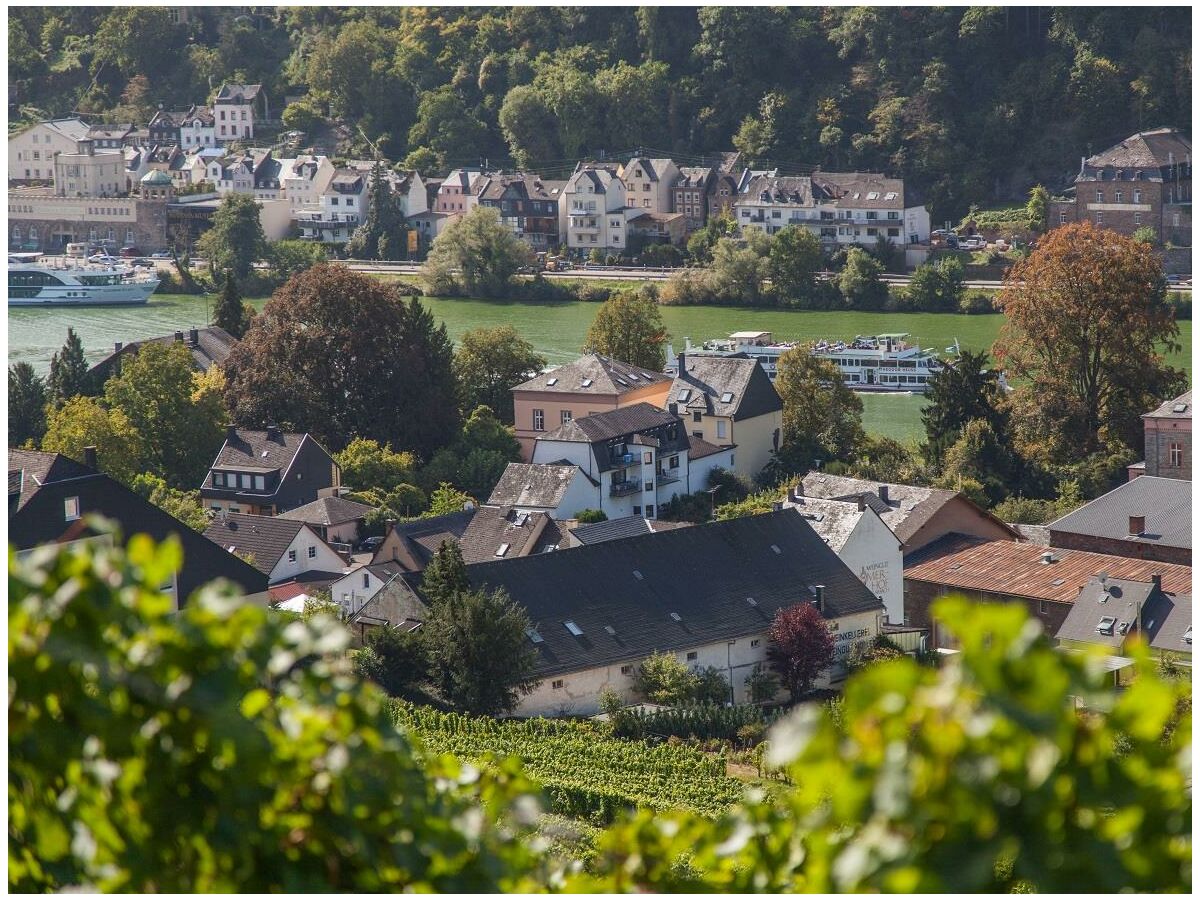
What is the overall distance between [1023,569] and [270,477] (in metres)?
9.22

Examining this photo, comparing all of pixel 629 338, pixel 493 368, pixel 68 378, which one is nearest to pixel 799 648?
pixel 493 368

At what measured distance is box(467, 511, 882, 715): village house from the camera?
16.9 meters

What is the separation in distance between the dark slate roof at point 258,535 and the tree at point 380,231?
2883 centimetres

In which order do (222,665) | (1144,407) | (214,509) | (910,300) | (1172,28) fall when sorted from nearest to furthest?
(222,665)
(214,509)
(1144,407)
(910,300)
(1172,28)

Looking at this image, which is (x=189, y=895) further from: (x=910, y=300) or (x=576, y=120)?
(x=576, y=120)

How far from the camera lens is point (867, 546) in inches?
788

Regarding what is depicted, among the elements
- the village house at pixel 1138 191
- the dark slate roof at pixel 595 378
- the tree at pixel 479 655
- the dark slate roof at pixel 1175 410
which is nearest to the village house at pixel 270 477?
the dark slate roof at pixel 595 378

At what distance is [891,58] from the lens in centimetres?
5353

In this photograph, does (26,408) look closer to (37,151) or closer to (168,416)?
(168,416)

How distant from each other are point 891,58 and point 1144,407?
28.1 meters

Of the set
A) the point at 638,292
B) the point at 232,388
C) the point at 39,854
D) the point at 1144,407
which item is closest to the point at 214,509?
the point at 232,388

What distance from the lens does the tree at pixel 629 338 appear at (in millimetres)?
30750

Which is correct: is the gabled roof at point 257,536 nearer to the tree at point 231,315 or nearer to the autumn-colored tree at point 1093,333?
the tree at point 231,315

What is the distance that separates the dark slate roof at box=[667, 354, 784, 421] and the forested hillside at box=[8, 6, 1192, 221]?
2287cm
